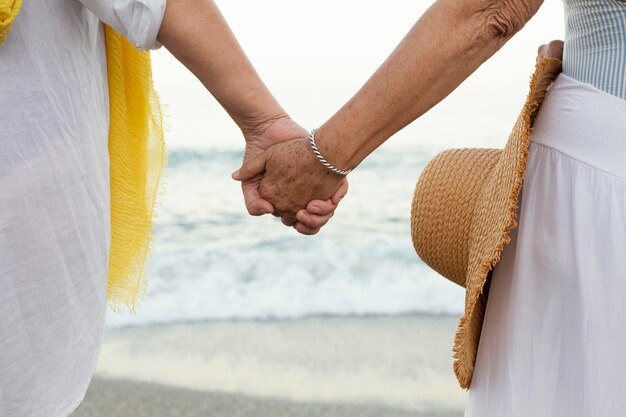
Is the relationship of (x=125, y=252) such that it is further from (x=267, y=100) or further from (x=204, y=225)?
(x=204, y=225)

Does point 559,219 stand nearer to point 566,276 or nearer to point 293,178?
point 566,276

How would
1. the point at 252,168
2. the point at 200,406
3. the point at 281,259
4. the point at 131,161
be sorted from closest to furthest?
the point at 131,161
the point at 252,168
the point at 200,406
the point at 281,259

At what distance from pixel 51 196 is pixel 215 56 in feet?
1.32

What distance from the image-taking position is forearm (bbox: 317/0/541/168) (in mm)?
1266

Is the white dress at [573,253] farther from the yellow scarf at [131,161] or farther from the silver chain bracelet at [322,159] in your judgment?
the yellow scarf at [131,161]

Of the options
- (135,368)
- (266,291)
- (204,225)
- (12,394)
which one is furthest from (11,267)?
(204,225)

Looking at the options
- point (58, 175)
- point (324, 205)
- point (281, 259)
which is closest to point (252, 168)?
point (324, 205)

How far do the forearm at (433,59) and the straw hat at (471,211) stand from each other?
10 centimetres

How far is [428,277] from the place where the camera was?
14.3 ft

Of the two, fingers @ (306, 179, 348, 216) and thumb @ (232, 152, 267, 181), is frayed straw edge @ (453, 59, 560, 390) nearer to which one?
fingers @ (306, 179, 348, 216)

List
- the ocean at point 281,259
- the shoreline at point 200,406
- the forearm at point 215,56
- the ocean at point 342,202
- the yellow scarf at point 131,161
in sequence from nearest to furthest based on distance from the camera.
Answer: the forearm at point 215,56 < the yellow scarf at point 131,161 < the shoreline at point 200,406 < the ocean at point 281,259 < the ocean at point 342,202

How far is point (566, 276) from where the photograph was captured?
115 centimetres

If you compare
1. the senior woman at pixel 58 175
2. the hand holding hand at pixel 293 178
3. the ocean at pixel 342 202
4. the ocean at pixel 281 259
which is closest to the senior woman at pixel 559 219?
the hand holding hand at pixel 293 178

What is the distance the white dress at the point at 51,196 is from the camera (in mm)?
1232
